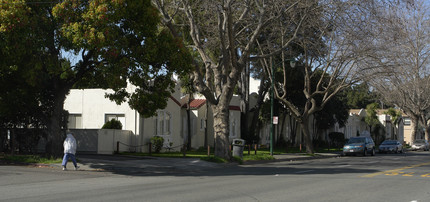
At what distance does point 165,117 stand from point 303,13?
45.1 ft

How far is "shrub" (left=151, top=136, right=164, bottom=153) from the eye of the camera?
30.9 m

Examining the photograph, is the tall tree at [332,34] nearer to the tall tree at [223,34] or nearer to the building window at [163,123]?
the tall tree at [223,34]

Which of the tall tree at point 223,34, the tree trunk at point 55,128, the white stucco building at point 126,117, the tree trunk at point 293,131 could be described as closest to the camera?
the tree trunk at point 55,128

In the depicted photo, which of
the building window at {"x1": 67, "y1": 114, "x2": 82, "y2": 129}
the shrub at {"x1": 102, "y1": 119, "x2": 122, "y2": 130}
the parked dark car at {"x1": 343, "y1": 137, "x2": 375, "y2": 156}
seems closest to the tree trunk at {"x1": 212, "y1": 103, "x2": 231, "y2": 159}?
the shrub at {"x1": 102, "y1": 119, "x2": 122, "y2": 130}

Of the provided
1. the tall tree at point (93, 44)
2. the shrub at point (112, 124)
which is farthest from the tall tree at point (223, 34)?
the shrub at point (112, 124)

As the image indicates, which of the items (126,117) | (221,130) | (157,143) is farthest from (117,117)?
(221,130)

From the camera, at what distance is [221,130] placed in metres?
23.8

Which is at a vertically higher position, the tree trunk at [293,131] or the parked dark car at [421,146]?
the tree trunk at [293,131]

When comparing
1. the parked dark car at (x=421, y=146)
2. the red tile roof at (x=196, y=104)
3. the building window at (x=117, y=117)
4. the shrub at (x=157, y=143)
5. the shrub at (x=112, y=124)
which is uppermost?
the red tile roof at (x=196, y=104)

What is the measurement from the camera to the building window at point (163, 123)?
3259 centimetres

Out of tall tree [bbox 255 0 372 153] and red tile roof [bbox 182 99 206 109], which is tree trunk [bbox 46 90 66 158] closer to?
tall tree [bbox 255 0 372 153]

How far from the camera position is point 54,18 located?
59.0ft

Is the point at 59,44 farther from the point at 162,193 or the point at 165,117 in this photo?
the point at 165,117

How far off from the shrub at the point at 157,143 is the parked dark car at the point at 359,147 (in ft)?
50.4
